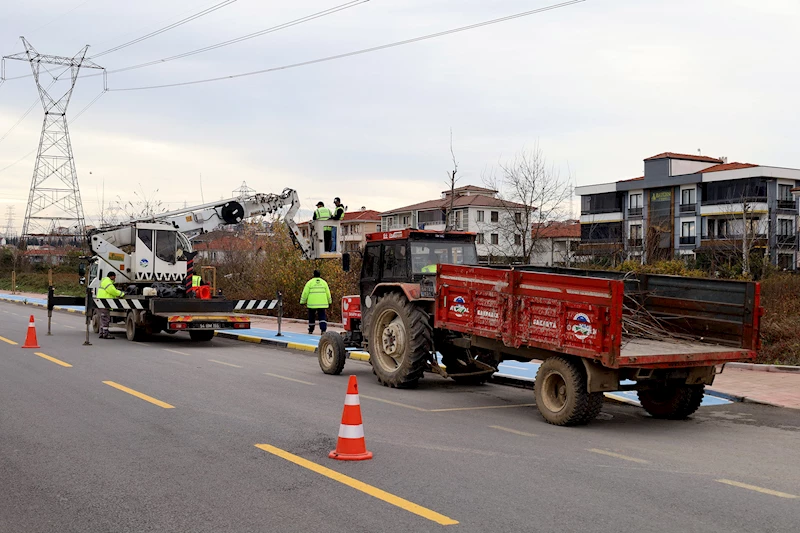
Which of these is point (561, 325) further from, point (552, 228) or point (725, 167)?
point (725, 167)

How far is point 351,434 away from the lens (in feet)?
24.8

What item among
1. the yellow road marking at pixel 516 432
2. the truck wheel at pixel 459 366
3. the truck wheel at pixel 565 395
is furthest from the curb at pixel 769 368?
the yellow road marking at pixel 516 432

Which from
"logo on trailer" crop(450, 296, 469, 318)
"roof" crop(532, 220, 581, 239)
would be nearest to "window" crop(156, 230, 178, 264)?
"roof" crop(532, 220, 581, 239)

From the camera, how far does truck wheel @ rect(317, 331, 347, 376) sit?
46.9ft

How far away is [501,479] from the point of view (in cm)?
689

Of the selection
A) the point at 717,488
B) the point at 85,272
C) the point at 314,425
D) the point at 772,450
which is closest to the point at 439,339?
the point at 314,425

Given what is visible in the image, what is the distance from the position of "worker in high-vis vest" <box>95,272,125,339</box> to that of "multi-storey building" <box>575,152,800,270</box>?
115 feet

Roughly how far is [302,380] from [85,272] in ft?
45.9

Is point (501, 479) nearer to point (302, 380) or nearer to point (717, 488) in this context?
point (717, 488)

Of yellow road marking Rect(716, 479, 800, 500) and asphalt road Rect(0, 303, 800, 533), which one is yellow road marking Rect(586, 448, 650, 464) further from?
yellow road marking Rect(716, 479, 800, 500)

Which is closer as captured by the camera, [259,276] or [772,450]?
[772,450]

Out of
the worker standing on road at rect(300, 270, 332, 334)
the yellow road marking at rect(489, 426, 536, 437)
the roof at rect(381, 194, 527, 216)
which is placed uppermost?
the roof at rect(381, 194, 527, 216)

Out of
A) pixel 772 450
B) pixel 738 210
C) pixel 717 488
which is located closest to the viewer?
pixel 717 488

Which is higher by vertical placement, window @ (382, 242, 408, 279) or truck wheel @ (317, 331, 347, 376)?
window @ (382, 242, 408, 279)
